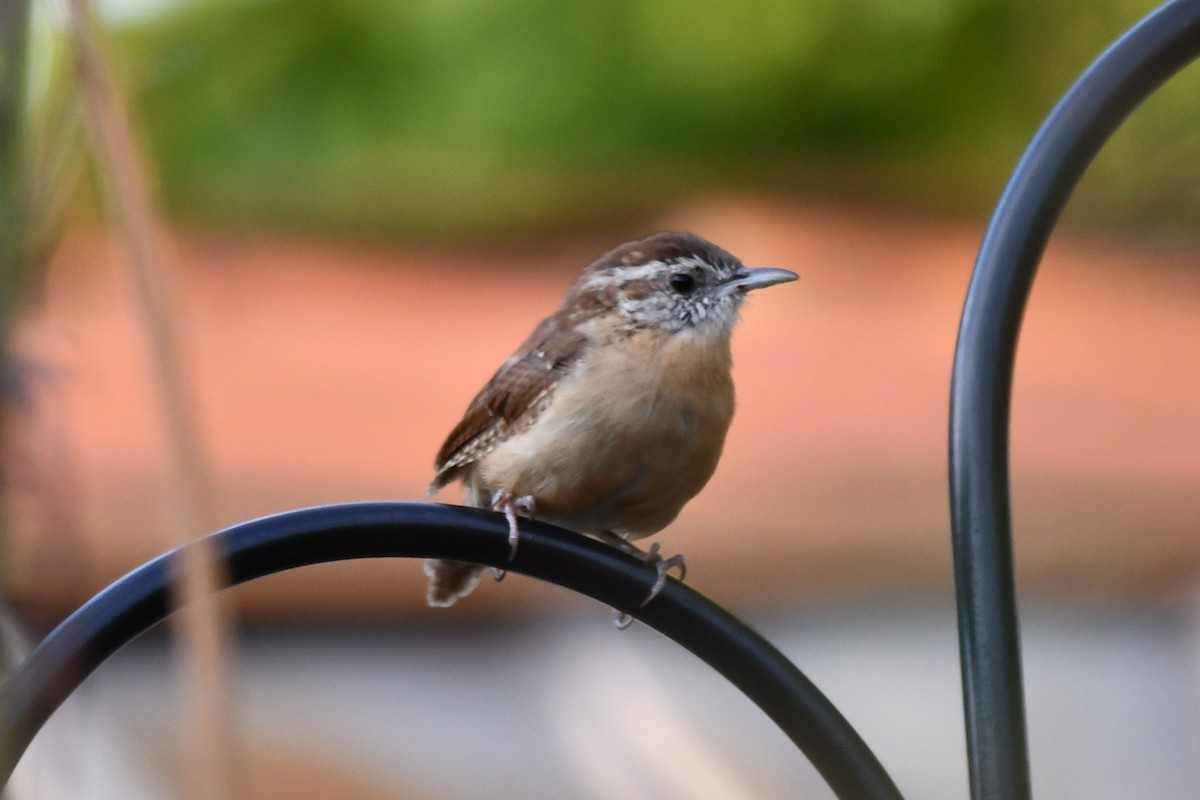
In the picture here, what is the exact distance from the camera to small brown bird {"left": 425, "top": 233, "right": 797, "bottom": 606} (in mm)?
2453

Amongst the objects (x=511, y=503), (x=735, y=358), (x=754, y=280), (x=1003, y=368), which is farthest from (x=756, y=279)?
(x=735, y=358)

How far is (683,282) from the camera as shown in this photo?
9.17ft

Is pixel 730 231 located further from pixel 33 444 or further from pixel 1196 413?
pixel 33 444

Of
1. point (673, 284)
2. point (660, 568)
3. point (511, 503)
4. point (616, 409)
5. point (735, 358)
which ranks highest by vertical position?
point (735, 358)

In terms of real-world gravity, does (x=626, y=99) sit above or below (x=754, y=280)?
above

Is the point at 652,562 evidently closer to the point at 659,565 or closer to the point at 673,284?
the point at 659,565

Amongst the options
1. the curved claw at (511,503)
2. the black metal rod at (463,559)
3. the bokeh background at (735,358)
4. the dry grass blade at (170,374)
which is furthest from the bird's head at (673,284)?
the dry grass blade at (170,374)

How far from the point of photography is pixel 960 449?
5.32ft

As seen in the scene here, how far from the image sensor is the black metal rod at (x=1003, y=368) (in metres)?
1.52

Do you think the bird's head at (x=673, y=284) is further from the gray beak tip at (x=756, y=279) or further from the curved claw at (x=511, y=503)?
the curved claw at (x=511, y=503)

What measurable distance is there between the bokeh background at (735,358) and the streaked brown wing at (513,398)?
1.24 metres

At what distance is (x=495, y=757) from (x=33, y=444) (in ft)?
9.99

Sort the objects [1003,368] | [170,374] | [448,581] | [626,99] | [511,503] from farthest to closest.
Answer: [626,99] → [448,581] → [511,503] → [1003,368] → [170,374]

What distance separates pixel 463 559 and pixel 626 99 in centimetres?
677
